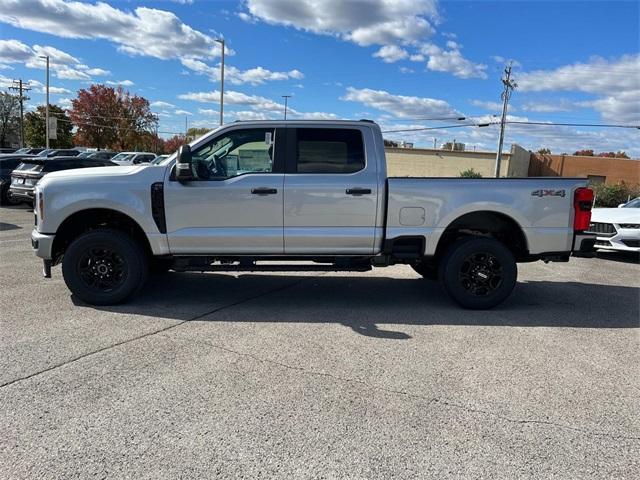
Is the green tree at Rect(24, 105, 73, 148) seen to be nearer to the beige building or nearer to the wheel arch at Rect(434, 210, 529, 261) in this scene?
the beige building

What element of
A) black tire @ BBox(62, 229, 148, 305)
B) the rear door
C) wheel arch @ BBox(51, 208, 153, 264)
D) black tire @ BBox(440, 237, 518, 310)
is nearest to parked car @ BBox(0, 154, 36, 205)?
wheel arch @ BBox(51, 208, 153, 264)

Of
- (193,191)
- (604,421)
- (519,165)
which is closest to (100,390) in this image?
(193,191)

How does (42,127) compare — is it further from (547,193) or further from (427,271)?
(547,193)

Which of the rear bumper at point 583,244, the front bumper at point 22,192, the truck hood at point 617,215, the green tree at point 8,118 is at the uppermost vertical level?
the green tree at point 8,118

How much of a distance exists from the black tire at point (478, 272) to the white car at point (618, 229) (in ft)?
16.9

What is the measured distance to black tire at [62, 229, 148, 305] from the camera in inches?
221

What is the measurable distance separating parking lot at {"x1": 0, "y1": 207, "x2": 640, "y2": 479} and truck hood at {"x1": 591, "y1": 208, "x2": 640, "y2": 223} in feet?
14.7

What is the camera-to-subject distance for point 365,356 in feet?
14.5

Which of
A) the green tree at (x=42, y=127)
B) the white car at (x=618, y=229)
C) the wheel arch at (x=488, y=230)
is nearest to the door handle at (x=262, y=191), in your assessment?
the wheel arch at (x=488, y=230)

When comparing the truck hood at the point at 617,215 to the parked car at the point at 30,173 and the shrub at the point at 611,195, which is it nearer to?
the parked car at the point at 30,173

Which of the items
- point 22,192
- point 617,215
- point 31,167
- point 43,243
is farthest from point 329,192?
point 31,167

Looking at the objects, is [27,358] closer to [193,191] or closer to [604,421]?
[193,191]

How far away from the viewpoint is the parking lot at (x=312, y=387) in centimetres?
288

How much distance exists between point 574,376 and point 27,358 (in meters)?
4.51
